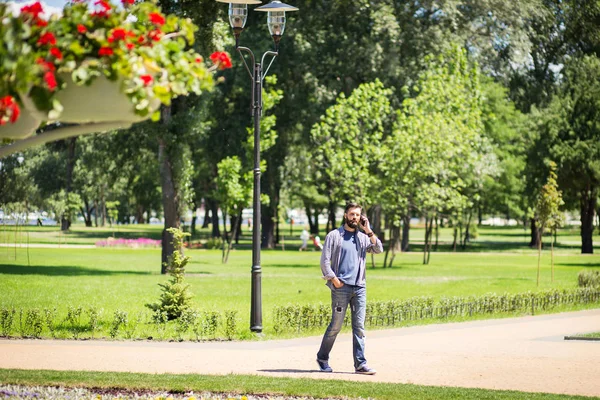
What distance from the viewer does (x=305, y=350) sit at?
15.6 metres

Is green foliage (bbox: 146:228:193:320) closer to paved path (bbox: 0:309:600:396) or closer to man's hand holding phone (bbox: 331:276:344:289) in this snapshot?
paved path (bbox: 0:309:600:396)

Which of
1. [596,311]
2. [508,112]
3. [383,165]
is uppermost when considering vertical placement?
[508,112]

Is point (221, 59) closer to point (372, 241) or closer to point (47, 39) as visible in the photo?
point (47, 39)

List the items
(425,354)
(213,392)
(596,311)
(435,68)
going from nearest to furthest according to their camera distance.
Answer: (213,392), (425,354), (596,311), (435,68)

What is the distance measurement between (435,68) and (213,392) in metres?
38.6

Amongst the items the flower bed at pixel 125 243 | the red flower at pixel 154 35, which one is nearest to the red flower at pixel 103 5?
the red flower at pixel 154 35

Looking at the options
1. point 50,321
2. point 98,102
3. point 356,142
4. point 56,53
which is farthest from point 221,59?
point 356,142

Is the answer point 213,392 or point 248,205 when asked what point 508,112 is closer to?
point 248,205

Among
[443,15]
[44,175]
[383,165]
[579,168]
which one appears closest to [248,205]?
[383,165]

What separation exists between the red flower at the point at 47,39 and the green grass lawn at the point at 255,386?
5879 millimetres

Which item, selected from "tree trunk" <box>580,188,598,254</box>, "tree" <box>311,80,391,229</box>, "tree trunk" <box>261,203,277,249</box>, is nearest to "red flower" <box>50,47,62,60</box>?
"tree" <box>311,80,391,229</box>

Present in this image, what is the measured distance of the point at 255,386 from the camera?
37.4 ft

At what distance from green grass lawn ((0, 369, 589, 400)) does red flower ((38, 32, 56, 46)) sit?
19.3 feet

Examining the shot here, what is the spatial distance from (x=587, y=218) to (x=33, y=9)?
58.8 metres
